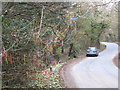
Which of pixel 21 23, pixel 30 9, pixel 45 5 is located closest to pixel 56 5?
pixel 45 5

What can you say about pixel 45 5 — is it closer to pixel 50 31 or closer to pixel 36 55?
pixel 50 31

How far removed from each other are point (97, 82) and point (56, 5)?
14.1ft

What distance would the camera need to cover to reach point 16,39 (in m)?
4.64

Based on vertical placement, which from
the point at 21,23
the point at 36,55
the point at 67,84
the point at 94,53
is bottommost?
the point at 94,53

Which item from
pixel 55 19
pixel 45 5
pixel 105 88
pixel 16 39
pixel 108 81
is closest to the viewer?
pixel 16 39

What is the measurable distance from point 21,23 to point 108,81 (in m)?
4.87

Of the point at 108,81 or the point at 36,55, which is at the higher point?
the point at 36,55

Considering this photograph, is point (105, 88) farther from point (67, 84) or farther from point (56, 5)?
point (56, 5)

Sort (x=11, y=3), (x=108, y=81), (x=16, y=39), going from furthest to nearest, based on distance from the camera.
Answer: (x=108, y=81) → (x=11, y=3) → (x=16, y=39)

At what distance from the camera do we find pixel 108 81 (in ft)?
25.7

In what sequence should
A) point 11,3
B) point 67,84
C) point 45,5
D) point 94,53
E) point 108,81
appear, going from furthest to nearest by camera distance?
point 94,53 → point 67,84 → point 108,81 → point 45,5 → point 11,3

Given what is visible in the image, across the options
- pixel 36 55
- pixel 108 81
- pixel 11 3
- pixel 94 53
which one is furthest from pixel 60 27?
pixel 94 53

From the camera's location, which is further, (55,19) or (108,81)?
(108,81)

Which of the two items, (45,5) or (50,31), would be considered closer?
(45,5)
